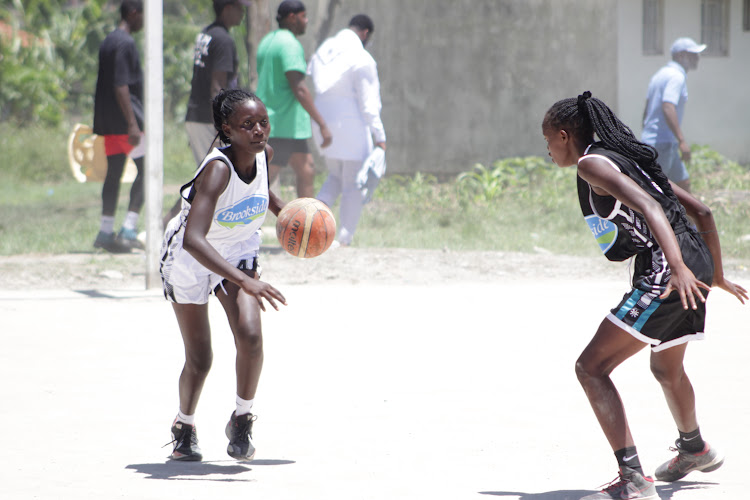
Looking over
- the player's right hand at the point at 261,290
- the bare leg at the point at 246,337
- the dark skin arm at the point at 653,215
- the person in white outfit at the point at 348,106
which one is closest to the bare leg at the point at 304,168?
the person in white outfit at the point at 348,106

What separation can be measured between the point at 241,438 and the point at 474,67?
12585 mm

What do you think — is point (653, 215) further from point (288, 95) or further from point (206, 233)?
point (288, 95)

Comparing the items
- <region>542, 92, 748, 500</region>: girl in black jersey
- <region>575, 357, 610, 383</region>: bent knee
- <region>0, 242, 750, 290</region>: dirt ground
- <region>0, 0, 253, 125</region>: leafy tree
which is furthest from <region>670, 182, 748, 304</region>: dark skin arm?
<region>0, 0, 253, 125</region>: leafy tree

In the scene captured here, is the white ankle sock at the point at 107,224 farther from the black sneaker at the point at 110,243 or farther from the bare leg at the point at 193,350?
the bare leg at the point at 193,350

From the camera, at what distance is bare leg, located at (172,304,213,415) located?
4473 millimetres

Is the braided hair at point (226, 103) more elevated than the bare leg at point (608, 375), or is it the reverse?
the braided hair at point (226, 103)

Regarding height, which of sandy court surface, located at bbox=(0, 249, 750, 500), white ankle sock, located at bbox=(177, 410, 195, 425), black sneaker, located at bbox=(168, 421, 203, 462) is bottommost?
sandy court surface, located at bbox=(0, 249, 750, 500)

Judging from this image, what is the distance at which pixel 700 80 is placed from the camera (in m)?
17.3

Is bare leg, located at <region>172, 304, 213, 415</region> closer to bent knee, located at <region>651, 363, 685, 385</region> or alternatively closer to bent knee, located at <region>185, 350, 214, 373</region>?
bent knee, located at <region>185, 350, 214, 373</region>

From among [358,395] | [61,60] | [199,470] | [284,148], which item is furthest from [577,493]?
[61,60]

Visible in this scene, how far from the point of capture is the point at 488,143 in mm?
16391

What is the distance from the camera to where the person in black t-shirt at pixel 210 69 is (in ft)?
31.4

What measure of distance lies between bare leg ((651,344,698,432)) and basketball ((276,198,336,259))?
67.4 inches

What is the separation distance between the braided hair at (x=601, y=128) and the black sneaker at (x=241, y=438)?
1.73 meters
